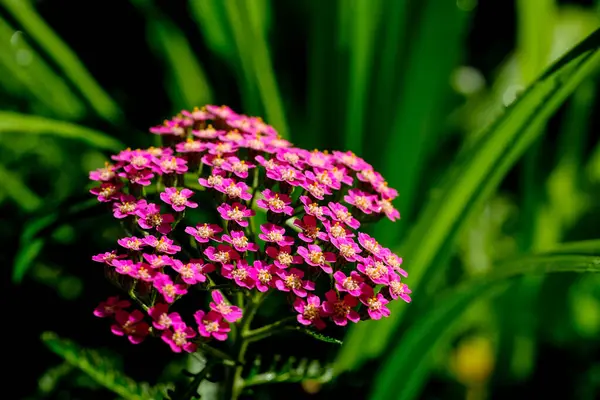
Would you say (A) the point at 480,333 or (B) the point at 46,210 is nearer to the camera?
(B) the point at 46,210

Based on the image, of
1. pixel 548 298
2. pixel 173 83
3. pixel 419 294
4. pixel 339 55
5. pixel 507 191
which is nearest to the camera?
pixel 419 294

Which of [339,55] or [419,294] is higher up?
[339,55]

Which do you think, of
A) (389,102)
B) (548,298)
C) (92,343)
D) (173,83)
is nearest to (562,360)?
(548,298)

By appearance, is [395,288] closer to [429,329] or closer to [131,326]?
[131,326]

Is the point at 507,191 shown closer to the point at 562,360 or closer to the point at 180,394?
the point at 562,360

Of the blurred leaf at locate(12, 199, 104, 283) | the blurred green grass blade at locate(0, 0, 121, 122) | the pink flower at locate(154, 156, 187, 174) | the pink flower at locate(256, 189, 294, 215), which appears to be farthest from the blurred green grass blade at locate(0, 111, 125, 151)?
the pink flower at locate(256, 189, 294, 215)

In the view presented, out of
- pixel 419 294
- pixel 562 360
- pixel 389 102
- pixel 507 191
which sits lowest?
pixel 419 294

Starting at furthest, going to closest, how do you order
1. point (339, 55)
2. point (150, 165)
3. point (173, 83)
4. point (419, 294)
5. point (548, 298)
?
point (173, 83) < point (548, 298) < point (339, 55) < point (419, 294) < point (150, 165)
